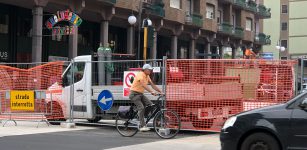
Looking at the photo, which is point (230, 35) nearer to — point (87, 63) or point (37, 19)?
point (37, 19)

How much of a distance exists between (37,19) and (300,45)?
65.4m

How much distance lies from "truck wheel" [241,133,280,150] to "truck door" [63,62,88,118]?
7.77 metres

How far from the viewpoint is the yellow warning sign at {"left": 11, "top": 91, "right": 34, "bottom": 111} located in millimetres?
15594

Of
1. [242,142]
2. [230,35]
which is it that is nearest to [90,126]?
[242,142]

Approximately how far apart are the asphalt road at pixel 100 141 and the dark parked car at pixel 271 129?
2.50m

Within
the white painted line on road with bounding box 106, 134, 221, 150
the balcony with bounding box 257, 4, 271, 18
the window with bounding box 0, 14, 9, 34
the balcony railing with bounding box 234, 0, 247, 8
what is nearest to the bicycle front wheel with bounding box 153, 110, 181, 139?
the white painted line on road with bounding box 106, 134, 221, 150

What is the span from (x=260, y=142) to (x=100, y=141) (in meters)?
4.74

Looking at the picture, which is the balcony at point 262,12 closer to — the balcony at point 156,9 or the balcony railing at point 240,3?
the balcony railing at point 240,3

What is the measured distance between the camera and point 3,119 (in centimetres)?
1611

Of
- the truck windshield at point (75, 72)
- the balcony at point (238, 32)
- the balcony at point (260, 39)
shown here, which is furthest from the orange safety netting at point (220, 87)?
the balcony at point (260, 39)

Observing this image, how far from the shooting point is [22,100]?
15.7 meters

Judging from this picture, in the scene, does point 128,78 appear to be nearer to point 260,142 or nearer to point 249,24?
point 260,142

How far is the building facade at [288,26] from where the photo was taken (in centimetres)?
8600

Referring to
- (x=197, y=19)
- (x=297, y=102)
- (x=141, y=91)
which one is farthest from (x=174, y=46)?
(x=297, y=102)
